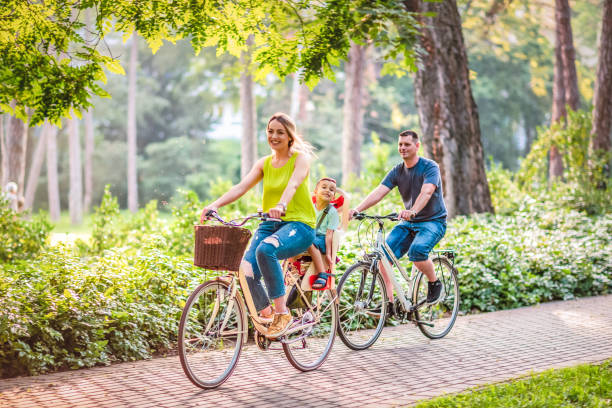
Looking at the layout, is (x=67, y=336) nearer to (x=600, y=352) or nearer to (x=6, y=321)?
(x=6, y=321)

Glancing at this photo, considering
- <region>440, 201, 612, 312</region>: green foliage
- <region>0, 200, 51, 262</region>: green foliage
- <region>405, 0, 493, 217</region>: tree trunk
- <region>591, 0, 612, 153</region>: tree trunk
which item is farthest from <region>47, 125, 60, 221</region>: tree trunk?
<region>440, 201, 612, 312</region>: green foliage

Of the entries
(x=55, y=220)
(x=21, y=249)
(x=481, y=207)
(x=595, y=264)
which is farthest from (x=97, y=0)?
(x=55, y=220)

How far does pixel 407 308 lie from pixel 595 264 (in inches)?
226

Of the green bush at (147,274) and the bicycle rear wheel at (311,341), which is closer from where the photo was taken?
the bicycle rear wheel at (311,341)

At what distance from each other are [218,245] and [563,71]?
75.8 ft

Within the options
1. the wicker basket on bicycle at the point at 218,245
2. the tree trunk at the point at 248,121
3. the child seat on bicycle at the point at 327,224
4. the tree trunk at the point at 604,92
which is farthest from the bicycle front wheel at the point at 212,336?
the tree trunk at the point at 248,121

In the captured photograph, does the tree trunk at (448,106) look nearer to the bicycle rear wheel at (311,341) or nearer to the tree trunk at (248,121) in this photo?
the bicycle rear wheel at (311,341)

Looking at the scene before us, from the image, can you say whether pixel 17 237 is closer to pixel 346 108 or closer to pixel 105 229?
pixel 105 229

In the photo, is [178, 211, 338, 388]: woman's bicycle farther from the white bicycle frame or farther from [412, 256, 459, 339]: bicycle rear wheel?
[412, 256, 459, 339]: bicycle rear wheel

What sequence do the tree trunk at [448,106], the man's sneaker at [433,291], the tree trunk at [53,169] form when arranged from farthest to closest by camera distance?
1. the tree trunk at [53,169]
2. the tree trunk at [448,106]
3. the man's sneaker at [433,291]

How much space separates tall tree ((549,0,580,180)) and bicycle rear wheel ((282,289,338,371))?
60.8 feet

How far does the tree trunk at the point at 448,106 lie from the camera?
14297 millimetres

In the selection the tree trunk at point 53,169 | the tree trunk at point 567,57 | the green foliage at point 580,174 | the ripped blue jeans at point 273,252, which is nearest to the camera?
the ripped blue jeans at point 273,252

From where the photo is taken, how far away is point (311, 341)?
23.1ft
